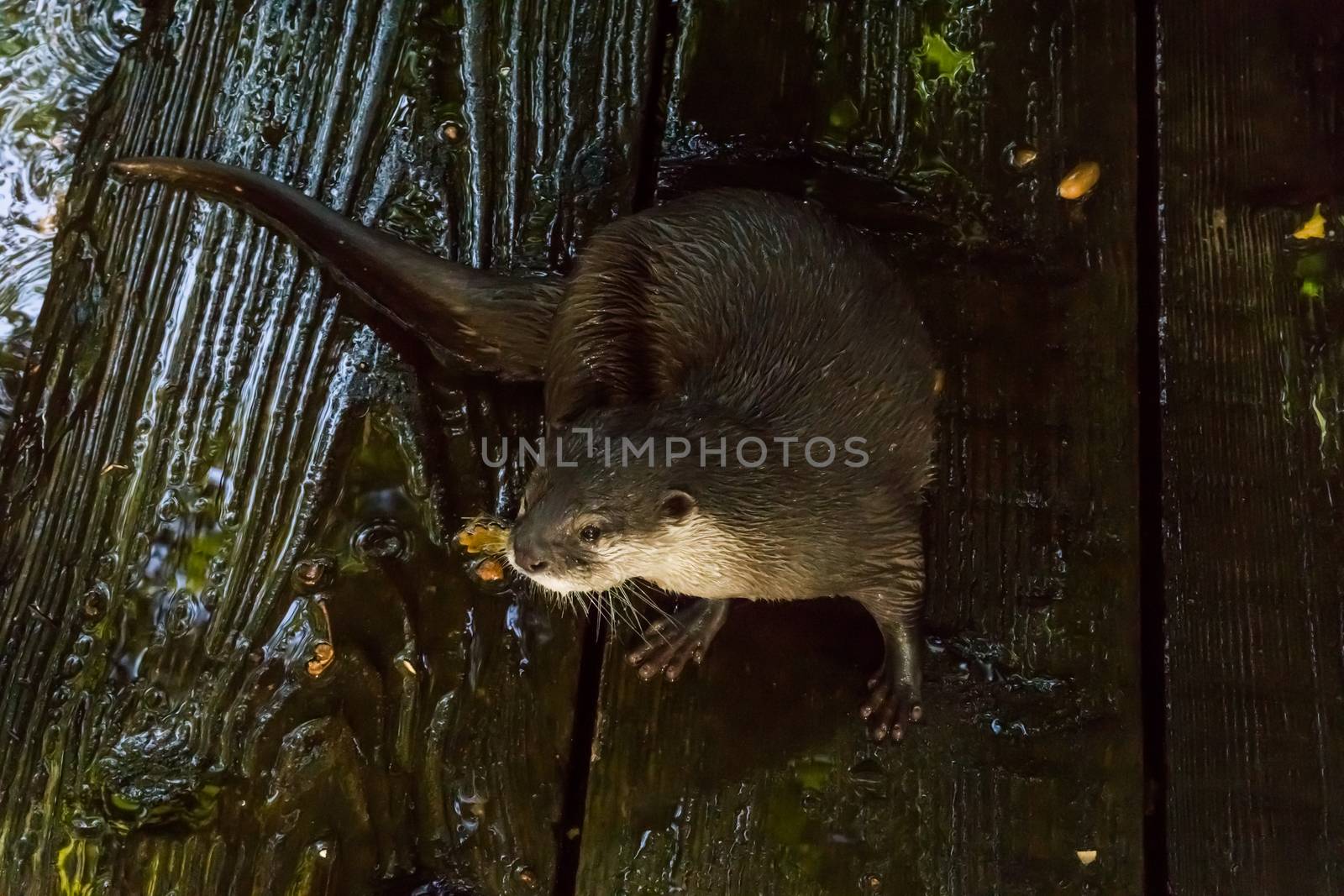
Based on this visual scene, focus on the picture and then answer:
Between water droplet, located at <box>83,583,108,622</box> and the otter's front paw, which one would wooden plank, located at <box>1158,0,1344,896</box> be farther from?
water droplet, located at <box>83,583,108,622</box>

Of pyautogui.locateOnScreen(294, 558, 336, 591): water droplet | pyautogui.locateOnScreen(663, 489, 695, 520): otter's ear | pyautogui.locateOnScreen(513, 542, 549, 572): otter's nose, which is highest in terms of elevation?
pyautogui.locateOnScreen(663, 489, 695, 520): otter's ear

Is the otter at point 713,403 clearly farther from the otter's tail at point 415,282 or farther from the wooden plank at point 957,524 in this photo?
the wooden plank at point 957,524

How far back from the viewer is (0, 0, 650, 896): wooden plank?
165 centimetres

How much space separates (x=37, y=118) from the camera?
6.46 feet

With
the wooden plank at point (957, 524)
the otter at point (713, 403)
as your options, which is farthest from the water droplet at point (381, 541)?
→ the wooden plank at point (957, 524)

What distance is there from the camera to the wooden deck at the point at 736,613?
1.63m

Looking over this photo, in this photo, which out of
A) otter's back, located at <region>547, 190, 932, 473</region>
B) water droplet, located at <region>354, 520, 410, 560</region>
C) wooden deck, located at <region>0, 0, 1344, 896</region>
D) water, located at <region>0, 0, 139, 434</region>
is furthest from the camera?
water, located at <region>0, 0, 139, 434</region>

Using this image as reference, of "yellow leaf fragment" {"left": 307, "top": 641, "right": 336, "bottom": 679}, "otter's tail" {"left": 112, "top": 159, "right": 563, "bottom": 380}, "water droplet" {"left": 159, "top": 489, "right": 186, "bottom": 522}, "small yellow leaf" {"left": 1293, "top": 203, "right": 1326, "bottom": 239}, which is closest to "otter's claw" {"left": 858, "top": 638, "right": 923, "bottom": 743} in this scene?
"otter's tail" {"left": 112, "top": 159, "right": 563, "bottom": 380}

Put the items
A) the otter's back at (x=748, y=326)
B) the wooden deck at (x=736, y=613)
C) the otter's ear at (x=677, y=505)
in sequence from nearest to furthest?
the otter's ear at (x=677, y=505), the otter's back at (x=748, y=326), the wooden deck at (x=736, y=613)

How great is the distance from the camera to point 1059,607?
5.51 feet

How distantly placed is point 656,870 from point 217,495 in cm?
106

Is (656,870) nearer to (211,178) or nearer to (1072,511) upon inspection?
(1072,511)

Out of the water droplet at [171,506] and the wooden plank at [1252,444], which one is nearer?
the wooden plank at [1252,444]

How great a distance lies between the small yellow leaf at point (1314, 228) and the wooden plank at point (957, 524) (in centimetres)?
32
